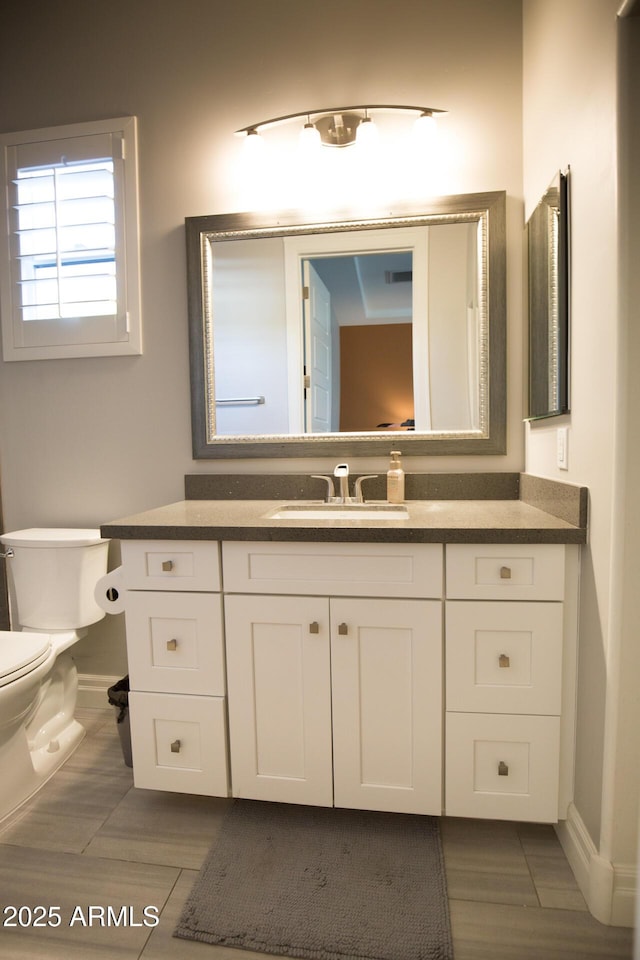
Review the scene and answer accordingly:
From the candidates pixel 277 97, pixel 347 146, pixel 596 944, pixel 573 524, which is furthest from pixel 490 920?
pixel 277 97

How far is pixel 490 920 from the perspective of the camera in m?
1.27

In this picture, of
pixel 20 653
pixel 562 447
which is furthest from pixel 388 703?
pixel 20 653

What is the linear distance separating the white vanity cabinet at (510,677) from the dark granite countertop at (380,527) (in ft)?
0.16

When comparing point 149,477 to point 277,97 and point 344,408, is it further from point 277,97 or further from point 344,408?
point 277,97

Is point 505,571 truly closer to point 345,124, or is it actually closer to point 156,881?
point 156,881

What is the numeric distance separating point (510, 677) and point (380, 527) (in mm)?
512

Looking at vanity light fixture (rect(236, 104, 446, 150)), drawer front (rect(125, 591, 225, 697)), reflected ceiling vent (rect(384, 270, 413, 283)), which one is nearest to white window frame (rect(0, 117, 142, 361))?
vanity light fixture (rect(236, 104, 446, 150))

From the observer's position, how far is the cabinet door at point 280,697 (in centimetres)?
149

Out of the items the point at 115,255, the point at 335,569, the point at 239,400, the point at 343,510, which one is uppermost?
the point at 115,255

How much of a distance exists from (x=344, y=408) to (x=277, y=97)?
1.15 m

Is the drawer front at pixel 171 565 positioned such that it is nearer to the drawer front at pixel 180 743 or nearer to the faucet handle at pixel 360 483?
the drawer front at pixel 180 743

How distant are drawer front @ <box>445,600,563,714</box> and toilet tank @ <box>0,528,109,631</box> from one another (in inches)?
52.9

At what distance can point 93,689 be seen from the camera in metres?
2.28

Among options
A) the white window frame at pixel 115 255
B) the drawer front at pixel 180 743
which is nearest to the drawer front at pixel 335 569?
the drawer front at pixel 180 743
